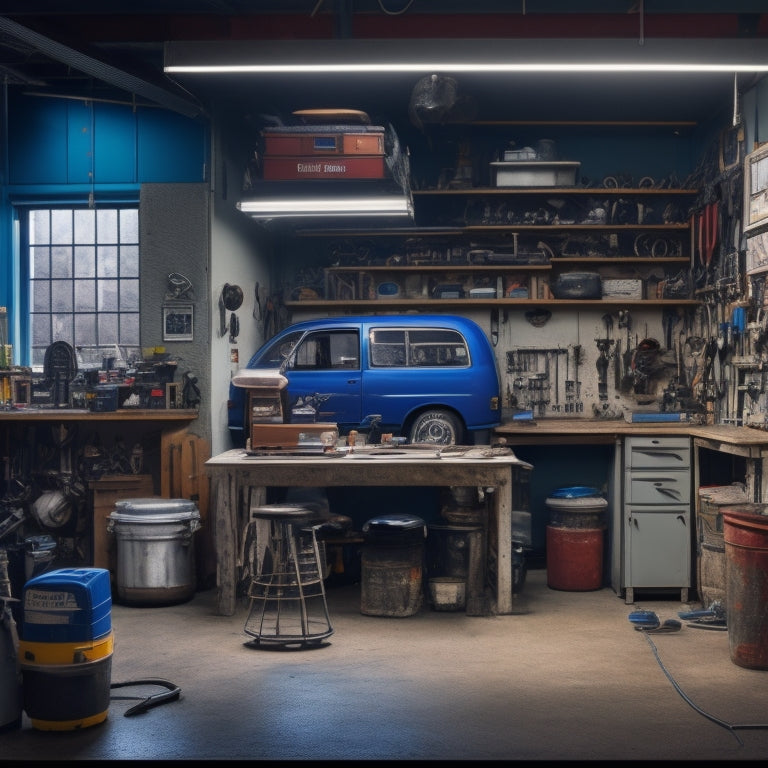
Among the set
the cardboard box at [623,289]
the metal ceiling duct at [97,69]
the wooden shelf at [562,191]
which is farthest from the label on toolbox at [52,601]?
the cardboard box at [623,289]

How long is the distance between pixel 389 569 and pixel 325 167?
266 centimetres

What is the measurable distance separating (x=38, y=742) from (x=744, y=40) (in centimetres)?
440

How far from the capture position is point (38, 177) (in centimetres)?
699

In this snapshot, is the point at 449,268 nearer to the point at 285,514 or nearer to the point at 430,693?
the point at 285,514

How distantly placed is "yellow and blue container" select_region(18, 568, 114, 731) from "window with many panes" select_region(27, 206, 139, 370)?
140 inches

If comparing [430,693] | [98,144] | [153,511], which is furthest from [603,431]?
[98,144]

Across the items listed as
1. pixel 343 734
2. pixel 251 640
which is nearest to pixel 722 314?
pixel 251 640

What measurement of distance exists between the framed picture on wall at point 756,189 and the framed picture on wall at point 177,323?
3739mm

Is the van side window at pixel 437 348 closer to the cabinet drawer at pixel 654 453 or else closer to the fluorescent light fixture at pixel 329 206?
the fluorescent light fixture at pixel 329 206

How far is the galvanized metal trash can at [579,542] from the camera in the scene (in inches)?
258

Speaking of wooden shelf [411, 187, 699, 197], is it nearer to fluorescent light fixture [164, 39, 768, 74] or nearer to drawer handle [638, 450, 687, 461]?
drawer handle [638, 450, 687, 461]

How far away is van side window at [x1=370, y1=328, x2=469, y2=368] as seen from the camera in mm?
7352

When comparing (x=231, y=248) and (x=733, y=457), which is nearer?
(x=733, y=457)

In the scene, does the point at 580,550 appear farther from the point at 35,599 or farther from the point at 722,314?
the point at 35,599
